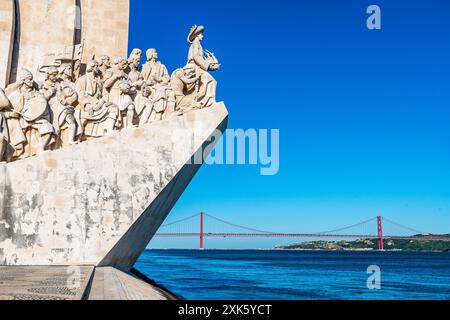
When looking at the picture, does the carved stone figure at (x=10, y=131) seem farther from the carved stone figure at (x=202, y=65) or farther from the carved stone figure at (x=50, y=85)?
the carved stone figure at (x=202, y=65)

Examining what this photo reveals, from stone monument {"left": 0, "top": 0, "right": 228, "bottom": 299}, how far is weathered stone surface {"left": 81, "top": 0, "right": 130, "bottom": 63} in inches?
37.4

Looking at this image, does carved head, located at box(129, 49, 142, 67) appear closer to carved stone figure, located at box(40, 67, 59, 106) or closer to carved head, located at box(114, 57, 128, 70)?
carved head, located at box(114, 57, 128, 70)

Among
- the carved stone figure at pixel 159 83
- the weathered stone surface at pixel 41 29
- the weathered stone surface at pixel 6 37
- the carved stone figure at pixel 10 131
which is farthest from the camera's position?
the weathered stone surface at pixel 41 29

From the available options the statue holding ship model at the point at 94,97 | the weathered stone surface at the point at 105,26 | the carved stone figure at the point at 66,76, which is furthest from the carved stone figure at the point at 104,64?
the weathered stone surface at the point at 105,26

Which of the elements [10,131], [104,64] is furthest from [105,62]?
[10,131]

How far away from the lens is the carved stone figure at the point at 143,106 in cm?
835

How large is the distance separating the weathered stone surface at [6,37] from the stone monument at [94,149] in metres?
0.02

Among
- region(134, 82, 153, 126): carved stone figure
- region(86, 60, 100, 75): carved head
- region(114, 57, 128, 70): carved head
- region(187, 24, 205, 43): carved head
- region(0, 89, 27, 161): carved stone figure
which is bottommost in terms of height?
region(0, 89, 27, 161): carved stone figure

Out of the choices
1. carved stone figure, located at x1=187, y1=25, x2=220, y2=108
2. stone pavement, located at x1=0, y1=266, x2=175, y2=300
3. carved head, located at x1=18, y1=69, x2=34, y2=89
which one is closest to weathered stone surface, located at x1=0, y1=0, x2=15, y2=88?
carved head, located at x1=18, y1=69, x2=34, y2=89

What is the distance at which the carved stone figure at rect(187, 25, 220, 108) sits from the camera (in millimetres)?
8648

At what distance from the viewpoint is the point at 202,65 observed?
8.98 meters
